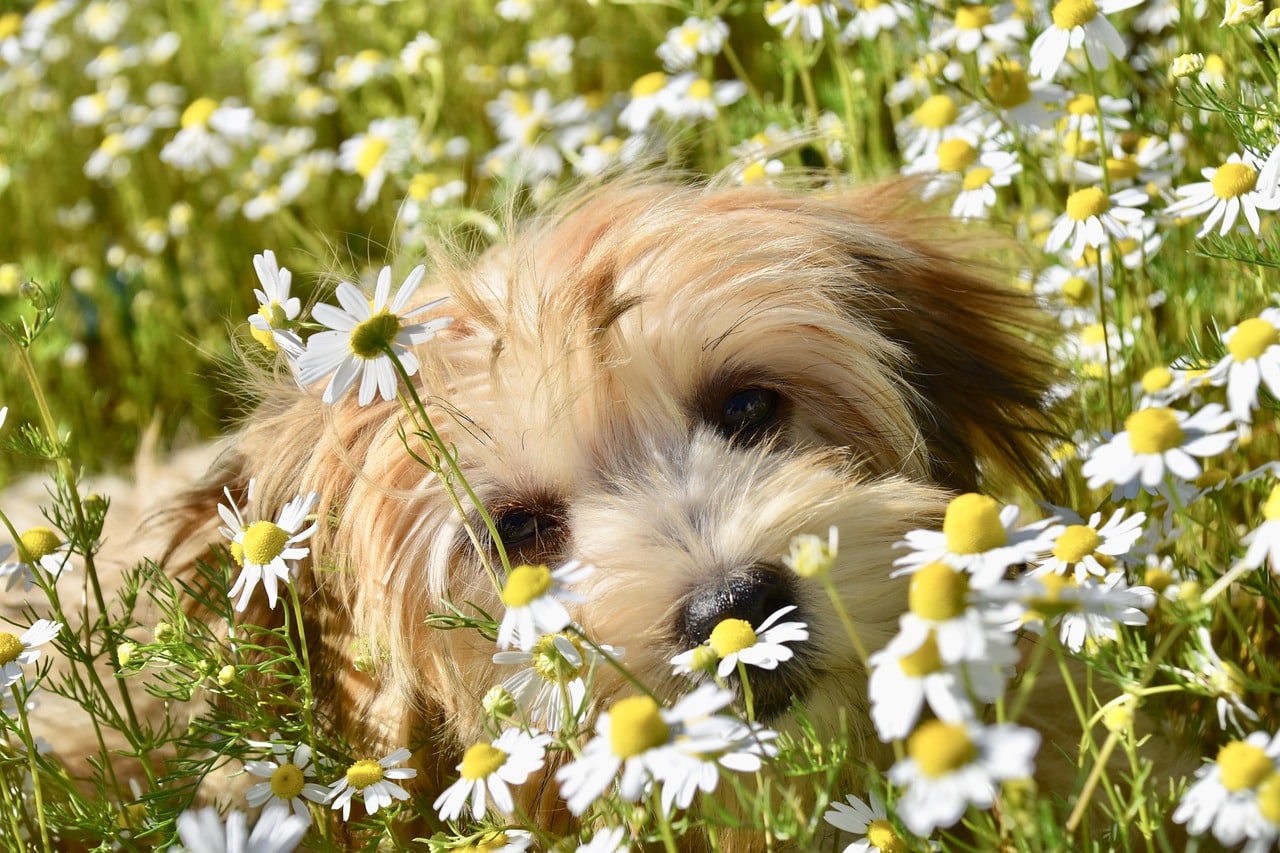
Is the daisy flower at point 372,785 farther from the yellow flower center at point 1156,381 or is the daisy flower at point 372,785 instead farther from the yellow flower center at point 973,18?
the yellow flower center at point 973,18

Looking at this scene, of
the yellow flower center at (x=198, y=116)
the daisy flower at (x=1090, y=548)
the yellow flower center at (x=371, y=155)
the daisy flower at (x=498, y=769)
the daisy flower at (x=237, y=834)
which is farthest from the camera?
the yellow flower center at (x=198, y=116)

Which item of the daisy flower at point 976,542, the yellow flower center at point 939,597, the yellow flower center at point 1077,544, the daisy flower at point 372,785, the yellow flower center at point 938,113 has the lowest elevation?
the daisy flower at point 372,785

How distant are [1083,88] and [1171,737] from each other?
6.39 feet

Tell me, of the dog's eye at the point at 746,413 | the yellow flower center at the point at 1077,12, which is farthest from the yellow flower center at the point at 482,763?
the yellow flower center at the point at 1077,12

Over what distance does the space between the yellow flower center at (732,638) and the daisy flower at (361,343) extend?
20.5 inches

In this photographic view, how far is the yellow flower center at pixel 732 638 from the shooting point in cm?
168

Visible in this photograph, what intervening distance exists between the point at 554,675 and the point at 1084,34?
4.76ft

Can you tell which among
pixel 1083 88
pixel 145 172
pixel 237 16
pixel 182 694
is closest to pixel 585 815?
pixel 182 694

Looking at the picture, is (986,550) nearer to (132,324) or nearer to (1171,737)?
(1171,737)

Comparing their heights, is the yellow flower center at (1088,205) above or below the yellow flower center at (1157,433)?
above

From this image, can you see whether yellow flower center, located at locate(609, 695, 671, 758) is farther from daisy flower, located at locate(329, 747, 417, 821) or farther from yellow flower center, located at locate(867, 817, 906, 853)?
daisy flower, located at locate(329, 747, 417, 821)

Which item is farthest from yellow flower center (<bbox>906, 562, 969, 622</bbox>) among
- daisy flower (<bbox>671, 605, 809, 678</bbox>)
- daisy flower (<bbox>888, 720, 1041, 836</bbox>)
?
daisy flower (<bbox>671, 605, 809, 678</bbox>)

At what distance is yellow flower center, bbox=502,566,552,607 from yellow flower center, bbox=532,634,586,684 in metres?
0.14

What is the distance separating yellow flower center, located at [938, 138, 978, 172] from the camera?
285 centimetres
